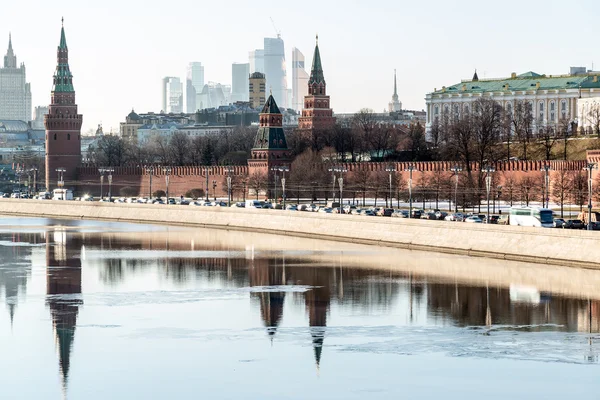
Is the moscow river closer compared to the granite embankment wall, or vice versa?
the moscow river

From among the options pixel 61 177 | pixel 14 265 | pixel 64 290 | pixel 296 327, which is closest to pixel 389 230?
pixel 14 265

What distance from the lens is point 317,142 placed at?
112 metres

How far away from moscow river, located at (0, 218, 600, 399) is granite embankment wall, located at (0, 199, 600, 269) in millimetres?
917

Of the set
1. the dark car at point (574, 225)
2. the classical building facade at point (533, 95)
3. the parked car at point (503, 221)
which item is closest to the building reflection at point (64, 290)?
the parked car at point (503, 221)

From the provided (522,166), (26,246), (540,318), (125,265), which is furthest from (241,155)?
(540,318)

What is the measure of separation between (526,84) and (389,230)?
58637mm

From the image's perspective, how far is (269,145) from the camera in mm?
99438

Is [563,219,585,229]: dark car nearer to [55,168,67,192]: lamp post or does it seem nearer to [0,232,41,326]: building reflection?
[0,232,41,326]: building reflection

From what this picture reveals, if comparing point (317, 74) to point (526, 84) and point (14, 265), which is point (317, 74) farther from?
point (14, 265)

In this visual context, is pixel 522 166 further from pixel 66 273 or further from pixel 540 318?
pixel 540 318

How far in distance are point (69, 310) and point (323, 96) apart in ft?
265

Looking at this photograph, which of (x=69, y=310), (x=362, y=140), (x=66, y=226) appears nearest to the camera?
(x=69, y=310)

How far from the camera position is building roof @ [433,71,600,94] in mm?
109981

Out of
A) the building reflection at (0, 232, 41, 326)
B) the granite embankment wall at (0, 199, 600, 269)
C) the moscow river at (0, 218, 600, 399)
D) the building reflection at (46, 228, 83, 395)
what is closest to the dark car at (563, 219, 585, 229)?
the granite embankment wall at (0, 199, 600, 269)
